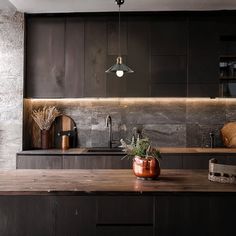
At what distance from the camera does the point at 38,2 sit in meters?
4.15

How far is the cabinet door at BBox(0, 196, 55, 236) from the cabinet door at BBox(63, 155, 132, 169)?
1855 millimetres

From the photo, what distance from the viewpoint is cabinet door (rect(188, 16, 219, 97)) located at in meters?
4.48

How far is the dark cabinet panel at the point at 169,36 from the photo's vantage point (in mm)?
4535

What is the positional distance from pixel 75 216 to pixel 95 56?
2719 mm

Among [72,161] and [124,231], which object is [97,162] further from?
[124,231]

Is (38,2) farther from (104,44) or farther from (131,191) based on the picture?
(131,191)

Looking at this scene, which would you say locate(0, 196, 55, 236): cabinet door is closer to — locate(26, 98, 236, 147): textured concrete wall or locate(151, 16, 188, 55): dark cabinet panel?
locate(26, 98, 236, 147): textured concrete wall

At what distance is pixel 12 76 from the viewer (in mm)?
4562

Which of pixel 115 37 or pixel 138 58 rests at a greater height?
pixel 115 37

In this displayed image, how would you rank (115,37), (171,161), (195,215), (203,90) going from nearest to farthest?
(195,215) → (171,161) → (203,90) → (115,37)

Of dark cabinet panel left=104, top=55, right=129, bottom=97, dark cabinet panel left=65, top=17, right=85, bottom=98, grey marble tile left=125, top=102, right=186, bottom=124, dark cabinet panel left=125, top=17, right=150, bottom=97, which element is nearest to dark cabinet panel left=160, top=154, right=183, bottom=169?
grey marble tile left=125, top=102, right=186, bottom=124

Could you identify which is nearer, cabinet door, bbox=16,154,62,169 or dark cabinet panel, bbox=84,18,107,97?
cabinet door, bbox=16,154,62,169

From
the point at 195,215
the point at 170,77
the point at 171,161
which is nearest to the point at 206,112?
the point at 170,77

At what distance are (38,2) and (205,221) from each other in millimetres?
3299
